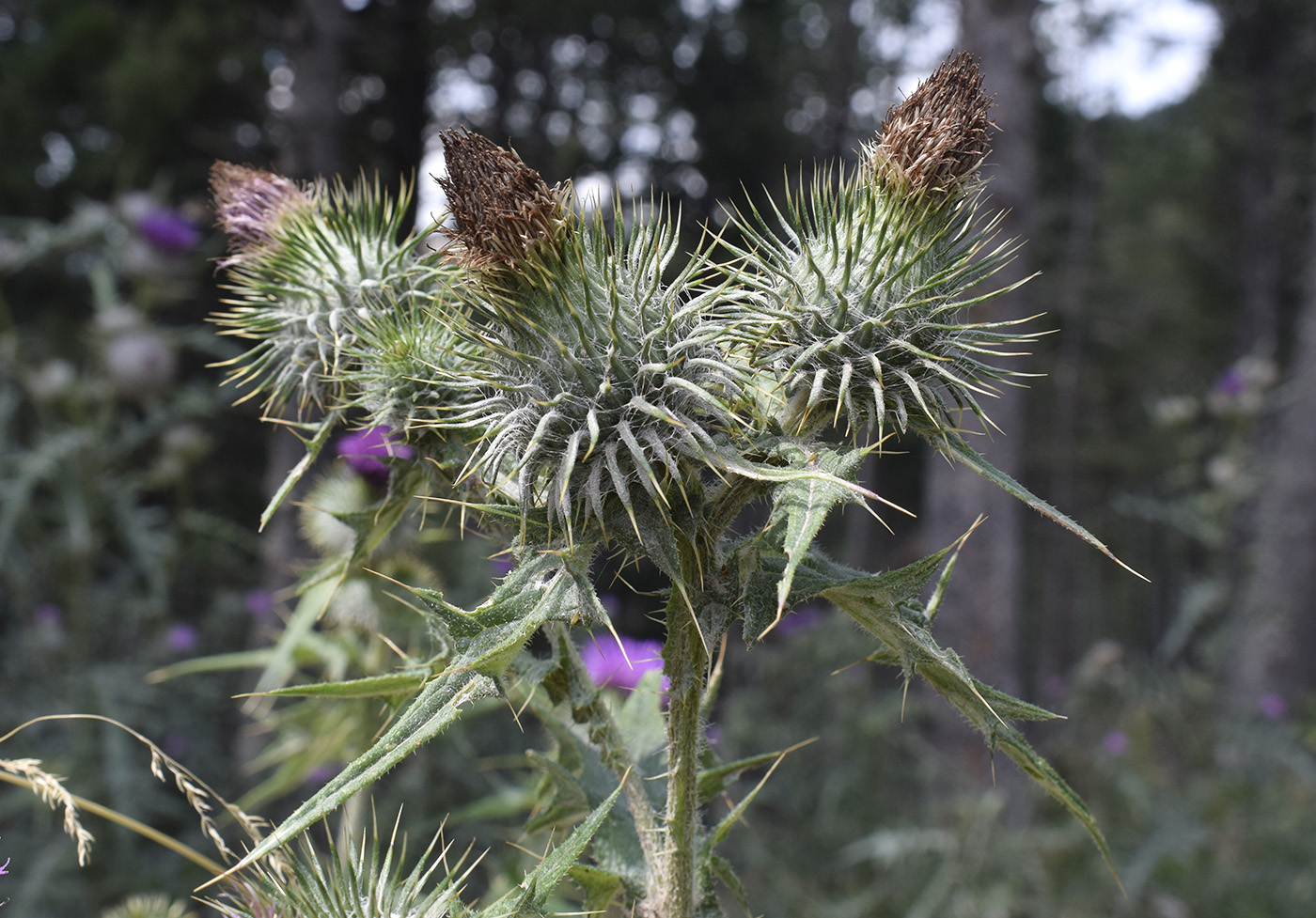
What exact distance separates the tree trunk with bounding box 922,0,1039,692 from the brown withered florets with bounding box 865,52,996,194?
4.85 meters

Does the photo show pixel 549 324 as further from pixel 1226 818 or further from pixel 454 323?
pixel 1226 818

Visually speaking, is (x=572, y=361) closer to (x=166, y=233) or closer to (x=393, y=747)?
(x=393, y=747)

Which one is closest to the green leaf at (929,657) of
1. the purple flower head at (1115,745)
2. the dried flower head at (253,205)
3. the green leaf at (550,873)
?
the green leaf at (550,873)

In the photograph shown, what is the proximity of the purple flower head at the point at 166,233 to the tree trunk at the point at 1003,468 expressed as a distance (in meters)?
5.77

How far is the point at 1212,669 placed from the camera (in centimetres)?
668

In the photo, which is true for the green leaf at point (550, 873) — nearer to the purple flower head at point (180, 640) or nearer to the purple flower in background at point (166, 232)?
the purple flower head at point (180, 640)

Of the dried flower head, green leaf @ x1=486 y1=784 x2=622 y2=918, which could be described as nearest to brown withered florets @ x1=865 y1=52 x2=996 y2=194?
green leaf @ x1=486 y1=784 x2=622 y2=918

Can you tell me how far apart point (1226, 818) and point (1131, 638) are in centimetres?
3874

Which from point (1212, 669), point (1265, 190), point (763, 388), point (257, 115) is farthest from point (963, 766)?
point (1265, 190)

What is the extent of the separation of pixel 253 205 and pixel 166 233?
4.88 metres

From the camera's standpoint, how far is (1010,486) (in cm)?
137

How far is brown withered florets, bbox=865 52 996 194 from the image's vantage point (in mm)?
1685

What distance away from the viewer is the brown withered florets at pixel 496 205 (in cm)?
153

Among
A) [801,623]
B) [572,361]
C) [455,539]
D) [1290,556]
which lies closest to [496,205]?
[572,361]
